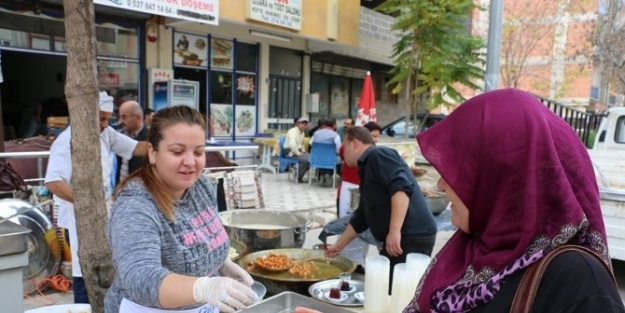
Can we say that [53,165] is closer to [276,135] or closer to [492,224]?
[492,224]

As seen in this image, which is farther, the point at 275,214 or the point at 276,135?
the point at 276,135

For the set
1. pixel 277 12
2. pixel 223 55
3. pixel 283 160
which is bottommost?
pixel 283 160

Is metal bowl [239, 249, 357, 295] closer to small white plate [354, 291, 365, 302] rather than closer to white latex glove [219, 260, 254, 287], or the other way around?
small white plate [354, 291, 365, 302]

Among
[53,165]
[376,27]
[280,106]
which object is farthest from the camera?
[376,27]

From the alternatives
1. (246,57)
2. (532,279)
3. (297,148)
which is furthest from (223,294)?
(246,57)

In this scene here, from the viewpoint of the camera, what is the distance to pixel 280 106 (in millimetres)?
13414

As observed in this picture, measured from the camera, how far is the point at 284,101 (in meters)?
13.5

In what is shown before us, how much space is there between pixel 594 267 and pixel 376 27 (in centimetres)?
1451

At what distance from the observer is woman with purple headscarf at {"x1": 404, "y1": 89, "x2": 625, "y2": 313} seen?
1.05 metres

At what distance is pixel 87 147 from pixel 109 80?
8196 mm

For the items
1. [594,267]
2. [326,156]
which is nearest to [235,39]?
[326,156]

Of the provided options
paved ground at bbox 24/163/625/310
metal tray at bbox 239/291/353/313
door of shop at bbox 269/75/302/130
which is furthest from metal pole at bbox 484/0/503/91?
door of shop at bbox 269/75/302/130

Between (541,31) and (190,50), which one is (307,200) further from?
(541,31)

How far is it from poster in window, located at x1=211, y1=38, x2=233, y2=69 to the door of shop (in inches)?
58.6
